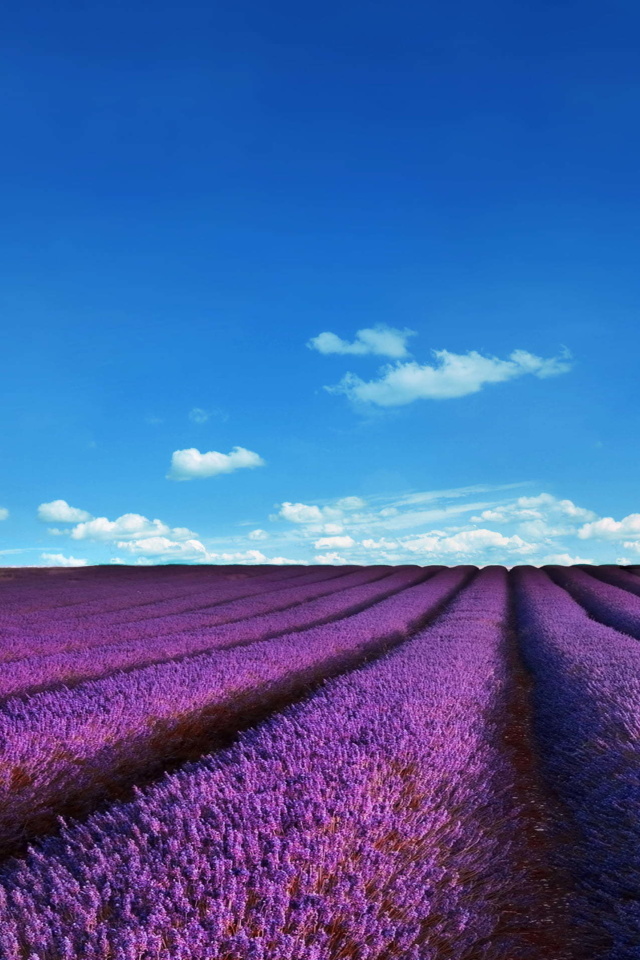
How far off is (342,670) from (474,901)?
5338mm

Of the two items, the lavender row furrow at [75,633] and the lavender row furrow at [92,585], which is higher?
the lavender row furrow at [92,585]

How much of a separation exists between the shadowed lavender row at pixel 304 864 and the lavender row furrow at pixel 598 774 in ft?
0.93

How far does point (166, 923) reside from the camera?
1759mm

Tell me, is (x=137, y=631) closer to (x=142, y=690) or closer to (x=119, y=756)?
(x=142, y=690)

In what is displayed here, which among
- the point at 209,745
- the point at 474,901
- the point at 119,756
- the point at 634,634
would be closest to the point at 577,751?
the point at 474,901

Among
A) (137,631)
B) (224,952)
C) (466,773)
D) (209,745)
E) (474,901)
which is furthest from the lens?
(137,631)

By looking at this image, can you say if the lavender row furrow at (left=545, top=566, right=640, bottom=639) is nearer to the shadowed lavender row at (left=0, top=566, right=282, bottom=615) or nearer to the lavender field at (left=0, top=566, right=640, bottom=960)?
the lavender field at (left=0, top=566, right=640, bottom=960)

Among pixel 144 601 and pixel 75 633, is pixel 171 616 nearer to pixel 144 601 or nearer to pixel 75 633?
pixel 75 633

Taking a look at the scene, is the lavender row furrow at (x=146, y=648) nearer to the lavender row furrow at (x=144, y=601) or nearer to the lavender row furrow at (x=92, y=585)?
the lavender row furrow at (x=144, y=601)

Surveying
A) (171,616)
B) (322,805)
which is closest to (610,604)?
(171,616)

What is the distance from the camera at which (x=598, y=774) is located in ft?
13.2

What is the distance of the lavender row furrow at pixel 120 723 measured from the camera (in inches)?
151

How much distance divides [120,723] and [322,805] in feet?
8.23

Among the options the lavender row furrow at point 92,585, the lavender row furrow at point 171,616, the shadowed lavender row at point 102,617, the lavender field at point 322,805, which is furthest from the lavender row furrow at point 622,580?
the lavender field at point 322,805
